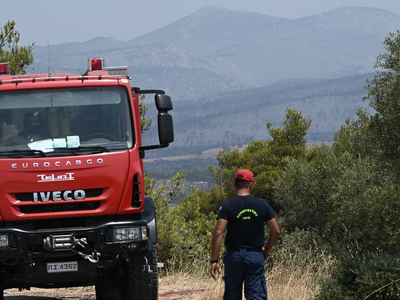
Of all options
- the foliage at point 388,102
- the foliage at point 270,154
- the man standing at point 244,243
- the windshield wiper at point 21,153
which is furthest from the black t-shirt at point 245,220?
the foliage at point 270,154

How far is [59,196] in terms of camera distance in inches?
305

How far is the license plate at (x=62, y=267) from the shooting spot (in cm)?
787

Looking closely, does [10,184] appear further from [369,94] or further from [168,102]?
[369,94]

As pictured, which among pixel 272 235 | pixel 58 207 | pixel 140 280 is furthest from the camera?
pixel 140 280

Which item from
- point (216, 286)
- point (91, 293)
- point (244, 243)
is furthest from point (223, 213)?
point (91, 293)

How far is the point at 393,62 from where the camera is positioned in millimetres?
13898

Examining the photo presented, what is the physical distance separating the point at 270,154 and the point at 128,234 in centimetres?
2998

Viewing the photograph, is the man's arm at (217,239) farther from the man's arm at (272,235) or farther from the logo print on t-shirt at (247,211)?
the man's arm at (272,235)

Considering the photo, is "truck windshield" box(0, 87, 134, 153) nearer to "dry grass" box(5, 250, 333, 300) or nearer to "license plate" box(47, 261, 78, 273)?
"license plate" box(47, 261, 78, 273)

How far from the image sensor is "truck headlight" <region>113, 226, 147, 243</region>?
7.79 m

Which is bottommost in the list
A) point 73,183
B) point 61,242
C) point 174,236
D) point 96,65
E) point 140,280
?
point 174,236

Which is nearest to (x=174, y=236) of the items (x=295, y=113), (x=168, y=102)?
(x=168, y=102)

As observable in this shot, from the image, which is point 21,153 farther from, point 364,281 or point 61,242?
point 364,281

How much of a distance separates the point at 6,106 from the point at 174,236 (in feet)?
27.1
